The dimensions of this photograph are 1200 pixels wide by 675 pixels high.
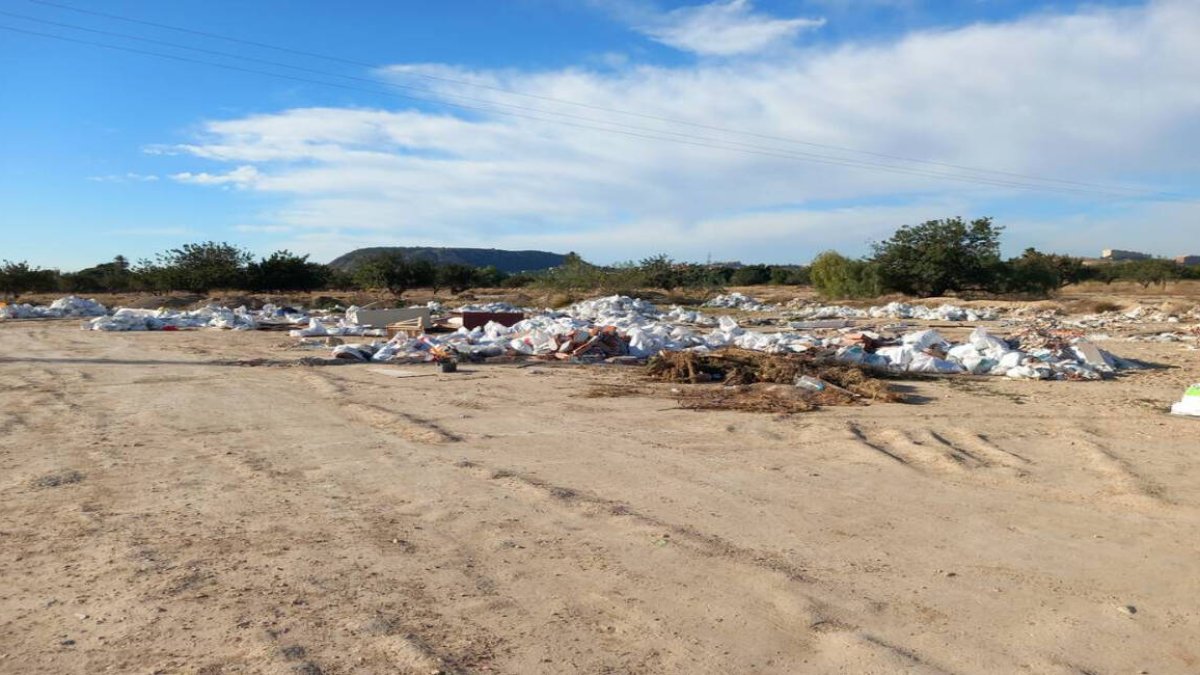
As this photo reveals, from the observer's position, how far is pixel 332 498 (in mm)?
6012

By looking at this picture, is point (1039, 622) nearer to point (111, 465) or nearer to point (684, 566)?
point (684, 566)

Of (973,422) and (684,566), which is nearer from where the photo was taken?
(684,566)

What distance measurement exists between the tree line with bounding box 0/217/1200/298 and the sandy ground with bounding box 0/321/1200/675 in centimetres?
3732

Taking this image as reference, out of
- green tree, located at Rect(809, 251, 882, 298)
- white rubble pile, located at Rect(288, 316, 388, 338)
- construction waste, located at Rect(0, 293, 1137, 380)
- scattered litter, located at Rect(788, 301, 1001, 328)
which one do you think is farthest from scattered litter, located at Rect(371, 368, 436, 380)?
green tree, located at Rect(809, 251, 882, 298)

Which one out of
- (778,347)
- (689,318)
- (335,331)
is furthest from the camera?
(689,318)

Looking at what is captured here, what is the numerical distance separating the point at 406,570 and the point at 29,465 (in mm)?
4383

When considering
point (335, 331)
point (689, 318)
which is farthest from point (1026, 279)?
point (335, 331)

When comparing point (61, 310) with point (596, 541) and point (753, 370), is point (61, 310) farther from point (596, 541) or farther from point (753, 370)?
point (596, 541)

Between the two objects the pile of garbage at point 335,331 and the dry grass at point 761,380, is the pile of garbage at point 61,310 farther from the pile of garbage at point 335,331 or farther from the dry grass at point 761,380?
the dry grass at point 761,380

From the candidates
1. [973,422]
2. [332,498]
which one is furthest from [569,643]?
[973,422]

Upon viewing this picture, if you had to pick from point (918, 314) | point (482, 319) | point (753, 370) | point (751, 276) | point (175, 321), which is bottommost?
point (918, 314)

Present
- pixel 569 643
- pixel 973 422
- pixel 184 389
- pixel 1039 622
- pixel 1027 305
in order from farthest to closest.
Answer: pixel 1027 305, pixel 184 389, pixel 973 422, pixel 1039 622, pixel 569 643

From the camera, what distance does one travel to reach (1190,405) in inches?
375

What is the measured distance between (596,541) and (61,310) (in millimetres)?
36388
